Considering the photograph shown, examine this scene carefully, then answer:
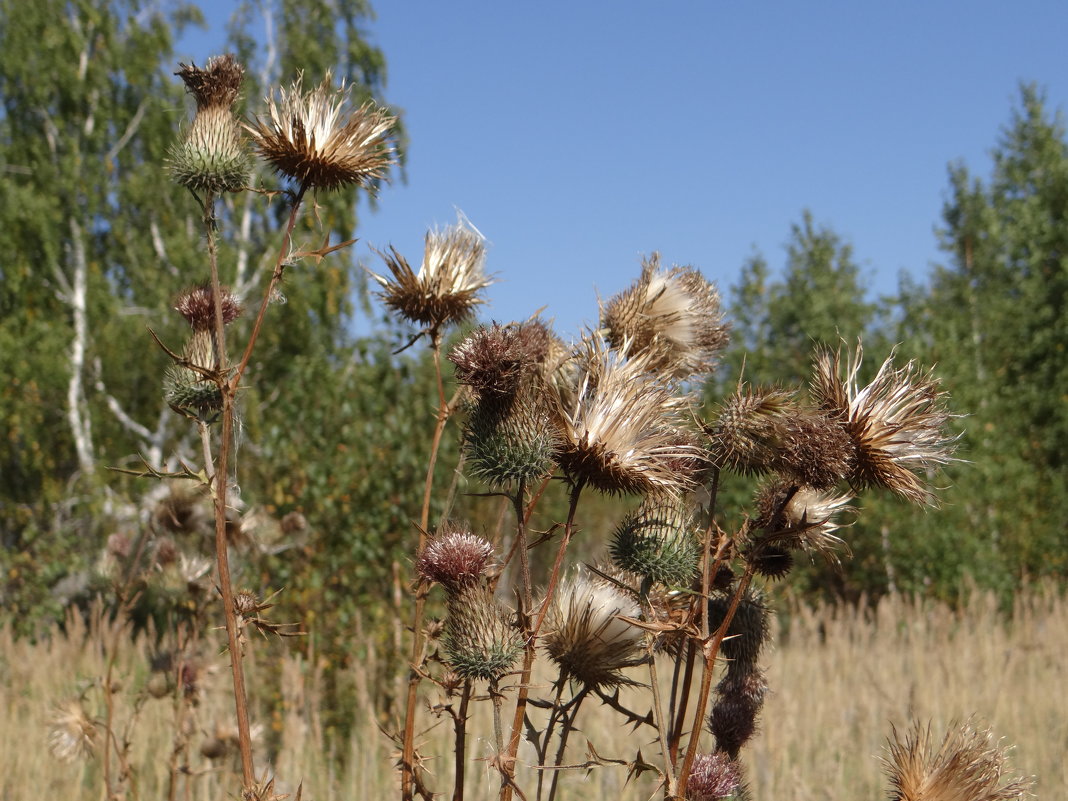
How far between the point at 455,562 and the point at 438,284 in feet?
2.18

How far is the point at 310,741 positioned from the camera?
5.37 m

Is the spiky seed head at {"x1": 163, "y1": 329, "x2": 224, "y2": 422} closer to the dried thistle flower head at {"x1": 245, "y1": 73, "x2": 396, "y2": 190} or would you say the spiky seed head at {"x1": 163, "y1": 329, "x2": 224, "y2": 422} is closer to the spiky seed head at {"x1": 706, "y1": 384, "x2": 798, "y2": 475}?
the dried thistle flower head at {"x1": 245, "y1": 73, "x2": 396, "y2": 190}

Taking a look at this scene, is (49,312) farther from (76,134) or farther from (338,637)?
(338,637)

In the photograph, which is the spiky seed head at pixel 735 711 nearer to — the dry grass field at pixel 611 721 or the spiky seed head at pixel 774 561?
the spiky seed head at pixel 774 561

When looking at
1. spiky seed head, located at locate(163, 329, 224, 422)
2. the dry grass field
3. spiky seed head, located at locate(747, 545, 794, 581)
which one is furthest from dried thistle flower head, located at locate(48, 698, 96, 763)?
spiky seed head, located at locate(747, 545, 794, 581)

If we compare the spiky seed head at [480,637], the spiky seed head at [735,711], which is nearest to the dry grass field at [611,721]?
the spiky seed head at [735,711]

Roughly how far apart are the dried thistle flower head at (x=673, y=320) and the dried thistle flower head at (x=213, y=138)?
772 millimetres

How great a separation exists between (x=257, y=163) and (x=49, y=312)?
18435mm

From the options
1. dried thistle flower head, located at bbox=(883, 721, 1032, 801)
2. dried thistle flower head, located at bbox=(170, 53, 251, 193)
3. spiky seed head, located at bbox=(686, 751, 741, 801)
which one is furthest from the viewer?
dried thistle flower head, located at bbox=(170, 53, 251, 193)

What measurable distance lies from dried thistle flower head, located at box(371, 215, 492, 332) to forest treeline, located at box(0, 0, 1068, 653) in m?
5.47

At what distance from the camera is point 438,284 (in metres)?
2.07

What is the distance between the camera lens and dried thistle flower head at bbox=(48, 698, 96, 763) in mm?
3311

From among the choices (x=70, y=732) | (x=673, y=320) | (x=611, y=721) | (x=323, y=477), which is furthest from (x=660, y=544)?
(x=323, y=477)

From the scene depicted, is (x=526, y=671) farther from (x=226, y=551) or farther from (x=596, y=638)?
(x=226, y=551)
